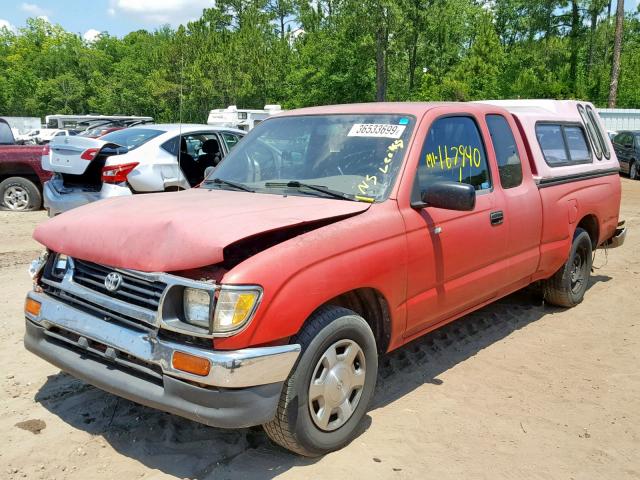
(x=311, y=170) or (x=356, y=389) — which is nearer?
(x=356, y=389)

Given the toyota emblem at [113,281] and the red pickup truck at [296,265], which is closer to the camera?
the red pickup truck at [296,265]

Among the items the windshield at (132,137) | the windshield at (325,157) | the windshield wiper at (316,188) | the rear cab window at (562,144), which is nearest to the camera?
the windshield wiper at (316,188)

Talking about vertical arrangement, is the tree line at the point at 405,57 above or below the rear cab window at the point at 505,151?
above

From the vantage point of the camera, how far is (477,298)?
14.8 feet

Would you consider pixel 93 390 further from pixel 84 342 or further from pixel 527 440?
pixel 527 440

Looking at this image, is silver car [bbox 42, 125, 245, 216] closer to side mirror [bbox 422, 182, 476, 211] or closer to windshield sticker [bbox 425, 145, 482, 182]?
windshield sticker [bbox 425, 145, 482, 182]

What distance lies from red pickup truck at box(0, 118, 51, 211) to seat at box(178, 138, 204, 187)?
Result: 13.0 feet

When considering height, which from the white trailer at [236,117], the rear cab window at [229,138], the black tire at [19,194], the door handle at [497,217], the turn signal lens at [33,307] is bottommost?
the black tire at [19,194]

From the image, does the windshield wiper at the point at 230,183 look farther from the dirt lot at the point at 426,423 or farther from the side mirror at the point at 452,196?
the dirt lot at the point at 426,423

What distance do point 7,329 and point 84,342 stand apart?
93.7 inches

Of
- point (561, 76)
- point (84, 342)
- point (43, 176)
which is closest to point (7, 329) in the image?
point (84, 342)

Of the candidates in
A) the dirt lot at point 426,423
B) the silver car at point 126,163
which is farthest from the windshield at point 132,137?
the dirt lot at point 426,423

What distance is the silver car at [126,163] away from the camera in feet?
27.0

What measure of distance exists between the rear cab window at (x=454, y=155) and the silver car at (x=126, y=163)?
14.7 feet
